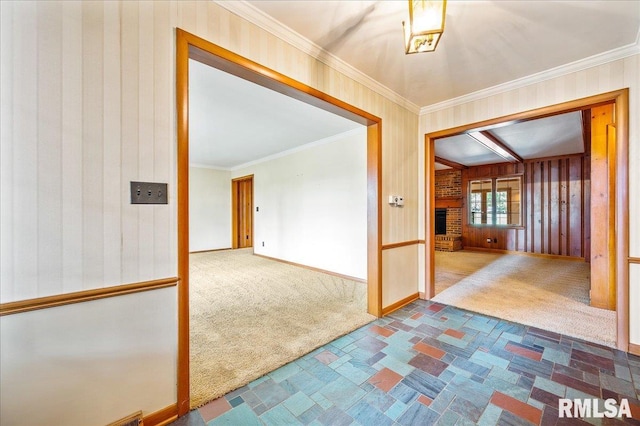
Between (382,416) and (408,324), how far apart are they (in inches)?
51.4

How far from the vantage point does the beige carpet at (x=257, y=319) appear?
191 cm

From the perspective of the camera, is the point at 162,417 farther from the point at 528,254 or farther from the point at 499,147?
the point at 528,254

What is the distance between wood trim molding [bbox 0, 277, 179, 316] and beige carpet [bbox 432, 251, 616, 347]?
3.23 m

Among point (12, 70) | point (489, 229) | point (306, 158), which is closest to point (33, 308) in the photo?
point (12, 70)

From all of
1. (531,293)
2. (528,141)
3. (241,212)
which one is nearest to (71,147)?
(531,293)

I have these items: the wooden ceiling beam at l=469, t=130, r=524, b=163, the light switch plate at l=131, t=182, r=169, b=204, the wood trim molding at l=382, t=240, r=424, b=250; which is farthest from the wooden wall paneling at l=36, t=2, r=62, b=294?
the wooden ceiling beam at l=469, t=130, r=524, b=163

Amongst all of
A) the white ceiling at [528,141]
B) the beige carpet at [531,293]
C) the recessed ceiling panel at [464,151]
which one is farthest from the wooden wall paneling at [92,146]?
the recessed ceiling panel at [464,151]

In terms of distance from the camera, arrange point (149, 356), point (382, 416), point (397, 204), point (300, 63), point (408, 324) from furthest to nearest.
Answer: point (397, 204) < point (408, 324) < point (300, 63) < point (382, 416) < point (149, 356)

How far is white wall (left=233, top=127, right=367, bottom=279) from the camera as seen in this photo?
4.30 meters

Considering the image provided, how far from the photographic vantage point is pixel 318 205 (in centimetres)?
503

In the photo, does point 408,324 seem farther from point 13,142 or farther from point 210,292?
point 13,142

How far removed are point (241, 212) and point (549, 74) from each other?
7353 millimetres

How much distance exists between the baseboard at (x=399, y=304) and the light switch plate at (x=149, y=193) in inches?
97.4

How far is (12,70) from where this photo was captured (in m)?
1.05
